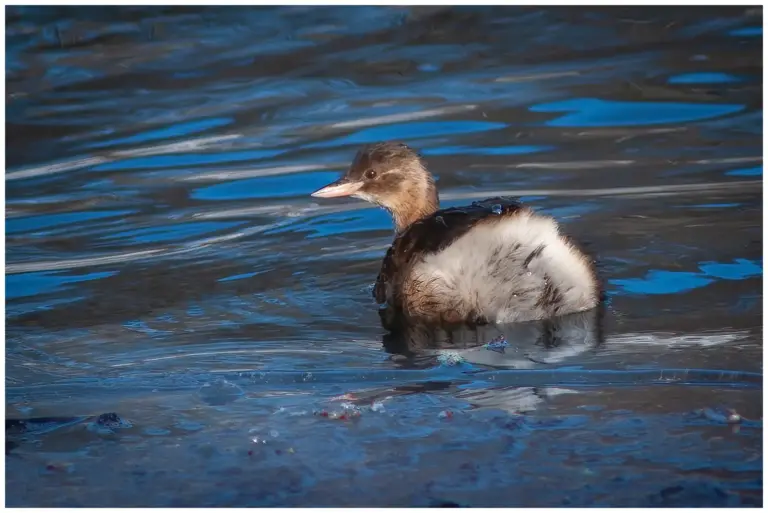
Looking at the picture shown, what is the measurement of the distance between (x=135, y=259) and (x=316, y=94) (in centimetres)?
375

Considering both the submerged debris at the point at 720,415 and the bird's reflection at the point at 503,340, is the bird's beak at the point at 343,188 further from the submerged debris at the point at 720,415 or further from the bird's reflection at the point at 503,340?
the submerged debris at the point at 720,415

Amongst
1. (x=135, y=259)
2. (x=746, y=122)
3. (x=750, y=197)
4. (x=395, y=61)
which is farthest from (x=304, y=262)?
(x=395, y=61)

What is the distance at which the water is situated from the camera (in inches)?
177

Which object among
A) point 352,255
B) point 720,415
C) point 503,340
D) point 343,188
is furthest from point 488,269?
point 352,255

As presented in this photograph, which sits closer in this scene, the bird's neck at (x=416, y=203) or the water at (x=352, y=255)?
the water at (x=352, y=255)

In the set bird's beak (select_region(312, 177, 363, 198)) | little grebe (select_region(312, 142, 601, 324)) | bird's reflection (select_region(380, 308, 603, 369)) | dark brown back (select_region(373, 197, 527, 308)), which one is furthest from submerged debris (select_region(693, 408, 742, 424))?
bird's beak (select_region(312, 177, 363, 198))

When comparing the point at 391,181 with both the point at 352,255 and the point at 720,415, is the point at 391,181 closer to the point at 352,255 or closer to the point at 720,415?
the point at 352,255

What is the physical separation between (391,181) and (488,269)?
1.47 m

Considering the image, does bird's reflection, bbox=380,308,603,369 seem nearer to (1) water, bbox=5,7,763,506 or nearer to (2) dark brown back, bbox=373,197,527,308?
(1) water, bbox=5,7,763,506

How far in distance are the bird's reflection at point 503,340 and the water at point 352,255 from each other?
0.02 metres

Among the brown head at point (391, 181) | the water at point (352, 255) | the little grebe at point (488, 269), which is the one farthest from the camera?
the brown head at point (391, 181)

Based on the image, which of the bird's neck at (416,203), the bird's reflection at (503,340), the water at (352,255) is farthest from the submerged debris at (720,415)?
the bird's neck at (416,203)

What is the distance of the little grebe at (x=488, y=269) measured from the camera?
5730mm

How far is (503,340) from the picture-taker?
5.69 metres
